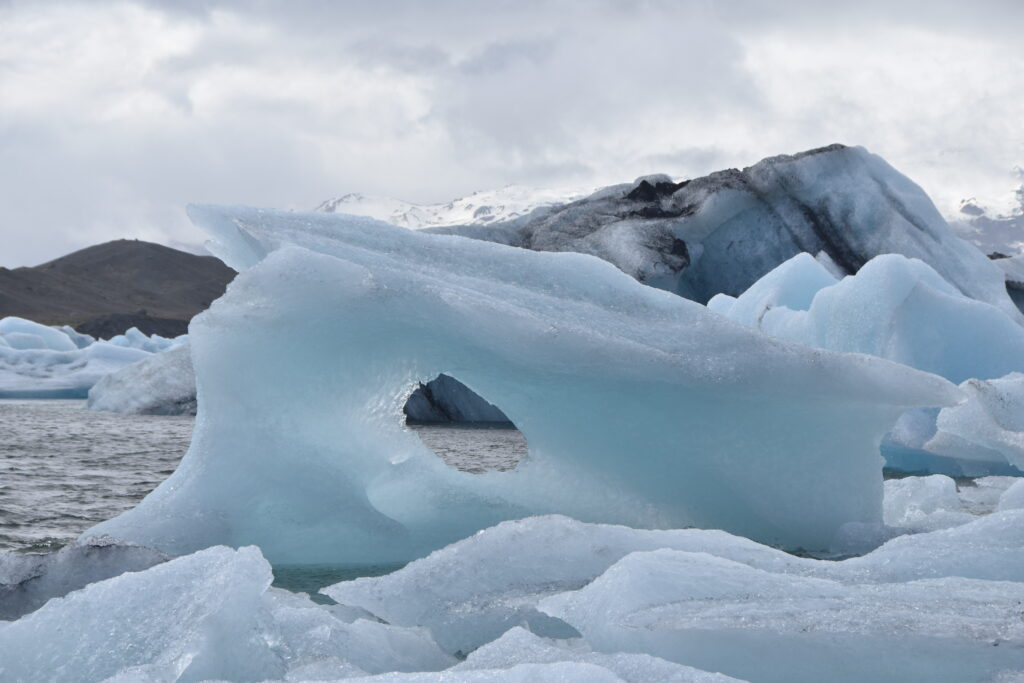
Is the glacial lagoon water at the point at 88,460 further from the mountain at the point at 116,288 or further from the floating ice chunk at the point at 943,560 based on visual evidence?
the mountain at the point at 116,288

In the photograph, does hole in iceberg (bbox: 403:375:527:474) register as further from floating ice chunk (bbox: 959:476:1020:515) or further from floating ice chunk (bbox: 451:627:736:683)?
floating ice chunk (bbox: 451:627:736:683)

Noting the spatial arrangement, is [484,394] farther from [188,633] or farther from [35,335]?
[35,335]

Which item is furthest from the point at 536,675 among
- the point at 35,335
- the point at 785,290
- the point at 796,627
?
the point at 35,335

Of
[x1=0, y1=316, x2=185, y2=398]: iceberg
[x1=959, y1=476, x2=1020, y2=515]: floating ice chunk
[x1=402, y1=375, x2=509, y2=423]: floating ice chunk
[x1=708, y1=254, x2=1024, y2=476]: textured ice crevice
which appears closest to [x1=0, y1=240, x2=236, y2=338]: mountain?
[x1=0, y1=316, x2=185, y2=398]: iceberg

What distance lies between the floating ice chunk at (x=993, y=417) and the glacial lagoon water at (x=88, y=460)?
375cm

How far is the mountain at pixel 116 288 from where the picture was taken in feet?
194

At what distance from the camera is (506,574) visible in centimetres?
339

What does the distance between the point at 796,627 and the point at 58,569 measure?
2.23 m

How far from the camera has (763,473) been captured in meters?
5.09

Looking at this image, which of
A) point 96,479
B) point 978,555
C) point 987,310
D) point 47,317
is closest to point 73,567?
point 978,555

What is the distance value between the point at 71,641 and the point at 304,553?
2222 millimetres

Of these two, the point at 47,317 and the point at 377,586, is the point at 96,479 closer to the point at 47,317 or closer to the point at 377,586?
the point at 377,586

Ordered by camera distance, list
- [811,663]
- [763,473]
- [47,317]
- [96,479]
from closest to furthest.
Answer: [811,663]
[763,473]
[96,479]
[47,317]

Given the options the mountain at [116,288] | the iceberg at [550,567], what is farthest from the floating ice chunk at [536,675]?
the mountain at [116,288]
